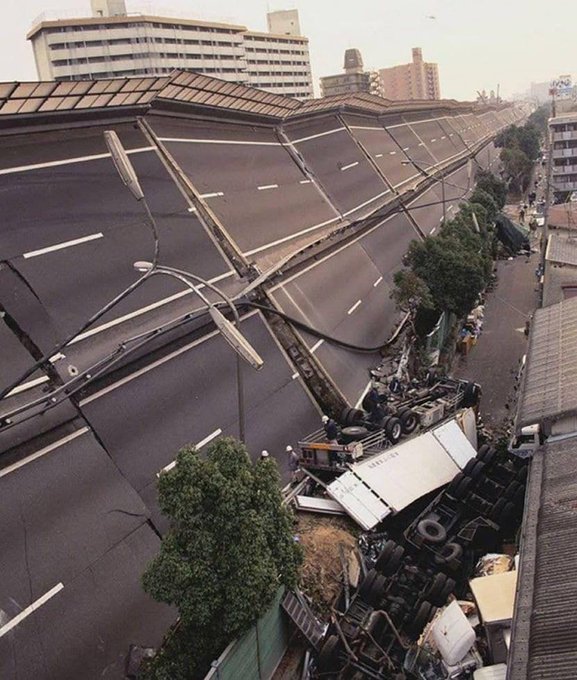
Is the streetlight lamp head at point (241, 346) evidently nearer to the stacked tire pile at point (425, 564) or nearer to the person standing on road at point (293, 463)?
the stacked tire pile at point (425, 564)

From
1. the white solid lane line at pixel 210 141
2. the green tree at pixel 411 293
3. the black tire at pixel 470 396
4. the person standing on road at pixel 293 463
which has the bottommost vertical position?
the black tire at pixel 470 396

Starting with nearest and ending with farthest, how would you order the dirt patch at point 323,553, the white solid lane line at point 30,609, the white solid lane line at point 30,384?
the white solid lane line at point 30,609, the dirt patch at point 323,553, the white solid lane line at point 30,384

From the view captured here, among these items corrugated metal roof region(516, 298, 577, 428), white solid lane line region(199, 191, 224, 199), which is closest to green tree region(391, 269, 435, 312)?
corrugated metal roof region(516, 298, 577, 428)

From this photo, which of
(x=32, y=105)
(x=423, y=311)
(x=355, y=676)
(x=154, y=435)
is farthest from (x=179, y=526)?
(x=423, y=311)

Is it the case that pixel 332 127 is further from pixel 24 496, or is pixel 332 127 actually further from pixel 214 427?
pixel 24 496

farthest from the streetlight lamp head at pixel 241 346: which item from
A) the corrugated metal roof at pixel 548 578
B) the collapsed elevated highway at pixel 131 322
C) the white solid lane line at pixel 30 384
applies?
the white solid lane line at pixel 30 384

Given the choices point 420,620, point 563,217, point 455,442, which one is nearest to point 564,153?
point 563,217

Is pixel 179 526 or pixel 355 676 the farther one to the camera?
pixel 355 676

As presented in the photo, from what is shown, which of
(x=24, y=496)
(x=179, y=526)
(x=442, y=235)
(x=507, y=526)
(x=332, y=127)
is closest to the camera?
(x=179, y=526)
